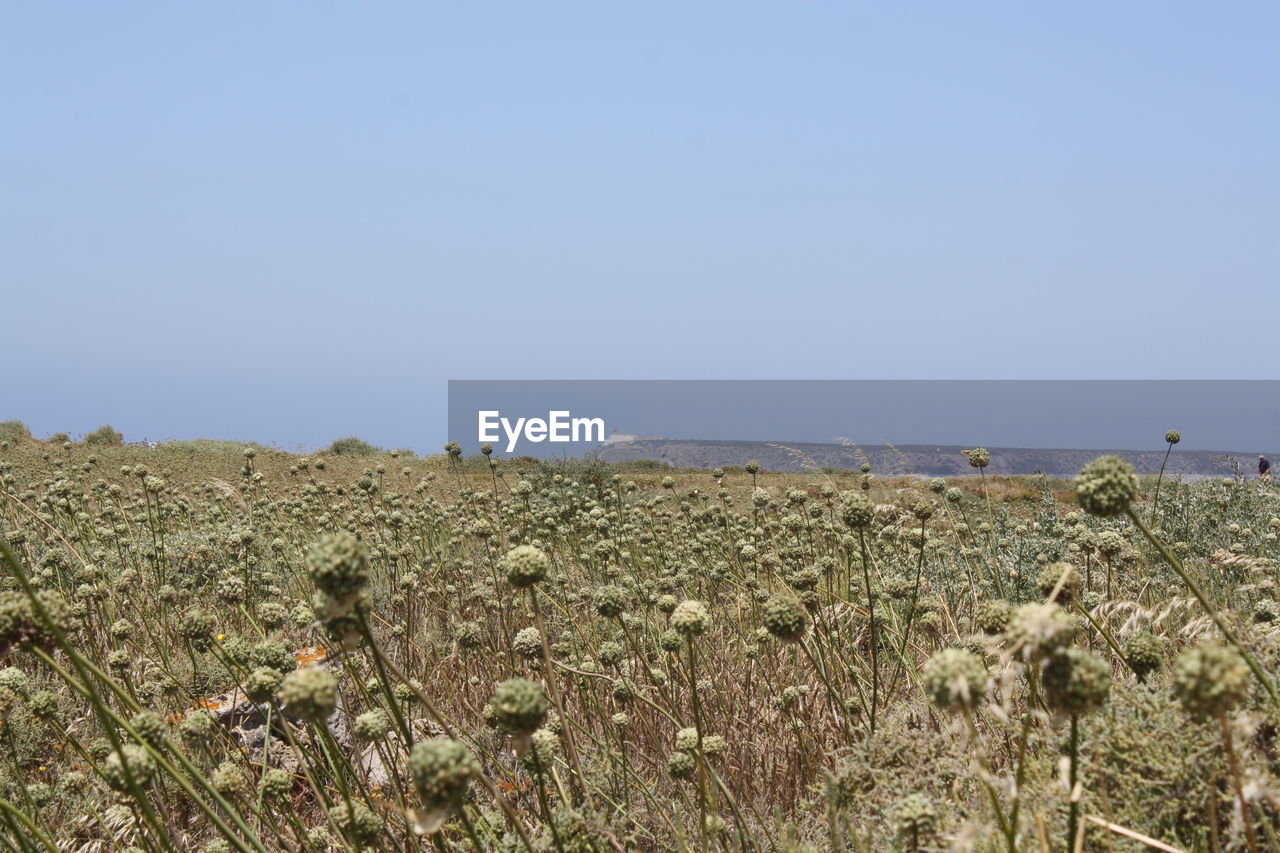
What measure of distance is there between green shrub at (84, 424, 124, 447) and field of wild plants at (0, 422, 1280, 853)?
56.9 ft

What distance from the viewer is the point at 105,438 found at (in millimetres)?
23547

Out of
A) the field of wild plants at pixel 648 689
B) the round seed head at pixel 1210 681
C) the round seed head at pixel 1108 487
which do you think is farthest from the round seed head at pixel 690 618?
the round seed head at pixel 1210 681

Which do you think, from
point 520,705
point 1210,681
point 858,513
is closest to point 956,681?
point 1210,681

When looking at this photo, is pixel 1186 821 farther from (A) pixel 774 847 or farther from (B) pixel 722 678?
(B) pixel 722 678

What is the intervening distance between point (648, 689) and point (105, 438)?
24.8 m

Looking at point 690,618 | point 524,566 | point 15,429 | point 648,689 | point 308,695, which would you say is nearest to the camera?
point 308,695

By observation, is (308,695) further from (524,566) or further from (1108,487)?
(1108,487)

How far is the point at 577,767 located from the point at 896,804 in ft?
2.47

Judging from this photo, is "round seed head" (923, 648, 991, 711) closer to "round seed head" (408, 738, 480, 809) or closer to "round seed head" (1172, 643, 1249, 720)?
"round seed head" (1172, 643, 1249, 720)

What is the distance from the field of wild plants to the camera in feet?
5.32

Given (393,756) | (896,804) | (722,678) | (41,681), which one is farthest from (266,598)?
(896,804)

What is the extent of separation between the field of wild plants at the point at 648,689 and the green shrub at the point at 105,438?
17349 mm

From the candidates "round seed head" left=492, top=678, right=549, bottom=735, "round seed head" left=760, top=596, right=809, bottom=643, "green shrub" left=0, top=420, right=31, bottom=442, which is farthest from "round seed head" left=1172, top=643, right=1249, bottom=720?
"green shrub" left=0, top=420, right=31, bottom=442

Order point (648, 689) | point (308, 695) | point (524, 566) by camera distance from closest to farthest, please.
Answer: point (308, 695)
point (524, 566)
point (648, 689)
